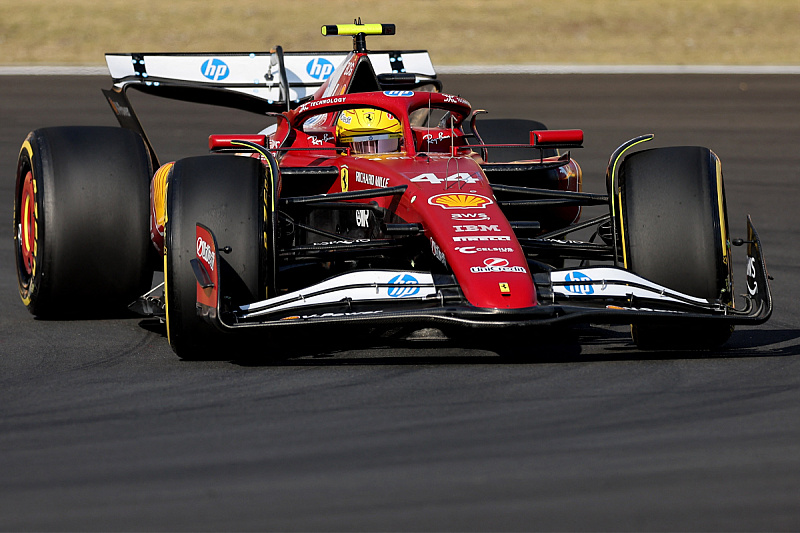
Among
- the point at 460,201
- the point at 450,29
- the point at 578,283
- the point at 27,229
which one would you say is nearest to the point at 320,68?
the point at 27,229

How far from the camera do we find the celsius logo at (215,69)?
11.1m

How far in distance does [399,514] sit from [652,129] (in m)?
15.0

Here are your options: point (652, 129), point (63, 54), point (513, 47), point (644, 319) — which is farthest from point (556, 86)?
point (644, 319)

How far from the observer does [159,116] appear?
19.6 meters

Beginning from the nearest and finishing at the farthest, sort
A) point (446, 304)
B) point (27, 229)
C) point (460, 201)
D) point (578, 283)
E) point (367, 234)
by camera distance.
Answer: point (446, 304)
point (578, 283)
point (460, 201)
point (367, 234)
point (27, 229)

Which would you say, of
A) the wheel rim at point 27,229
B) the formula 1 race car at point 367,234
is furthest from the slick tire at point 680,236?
the wheel rim at point 27,229

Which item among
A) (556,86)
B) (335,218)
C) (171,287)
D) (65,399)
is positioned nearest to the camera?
(65,399)

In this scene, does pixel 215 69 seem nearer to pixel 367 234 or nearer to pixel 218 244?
pixel 367 234

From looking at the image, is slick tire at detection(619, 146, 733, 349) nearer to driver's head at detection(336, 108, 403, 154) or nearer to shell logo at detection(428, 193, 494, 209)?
shell logo at detection(428, 193, 494, 209)

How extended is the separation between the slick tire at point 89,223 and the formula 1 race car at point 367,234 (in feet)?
0.04

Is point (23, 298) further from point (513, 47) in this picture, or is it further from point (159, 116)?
point (513, 47)

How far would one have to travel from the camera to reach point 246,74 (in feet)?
37.2

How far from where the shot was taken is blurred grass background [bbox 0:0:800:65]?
84.0ft

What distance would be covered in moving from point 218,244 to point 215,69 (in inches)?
192
